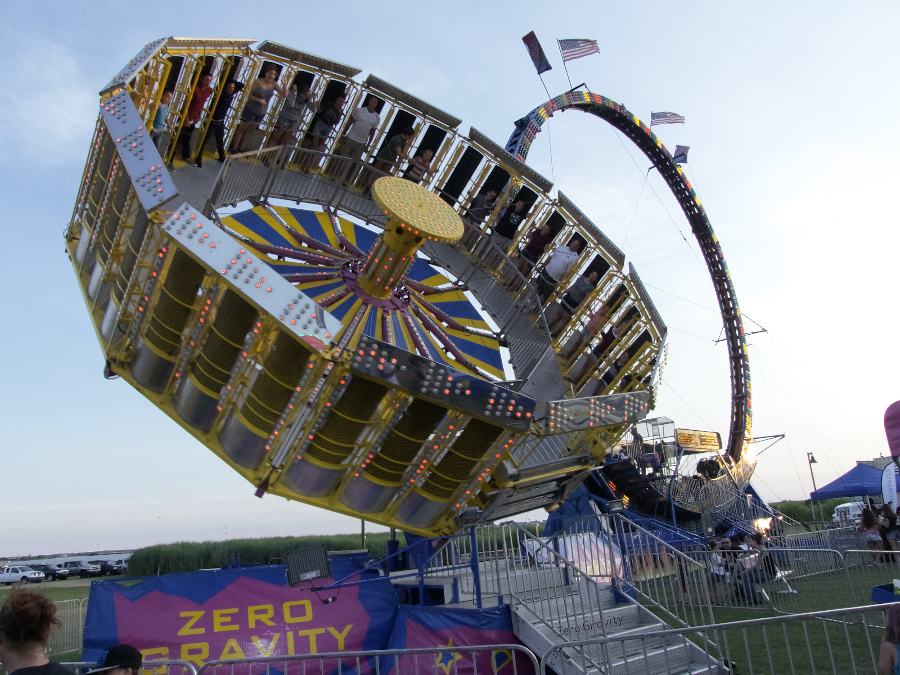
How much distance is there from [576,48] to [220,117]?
1166 centimetres

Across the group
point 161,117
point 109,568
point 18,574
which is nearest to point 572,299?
point 161,117

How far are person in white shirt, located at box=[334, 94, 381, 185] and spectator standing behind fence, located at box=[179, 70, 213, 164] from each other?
2.74 meters

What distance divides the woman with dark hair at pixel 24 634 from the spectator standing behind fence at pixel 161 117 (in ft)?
25.8

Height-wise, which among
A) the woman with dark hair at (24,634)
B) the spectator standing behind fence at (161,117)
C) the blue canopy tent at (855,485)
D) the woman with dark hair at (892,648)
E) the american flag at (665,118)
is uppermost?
the american flag at (665,118)

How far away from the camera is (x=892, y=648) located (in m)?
4.77

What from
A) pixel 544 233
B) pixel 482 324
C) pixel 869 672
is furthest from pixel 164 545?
pixel 869 672

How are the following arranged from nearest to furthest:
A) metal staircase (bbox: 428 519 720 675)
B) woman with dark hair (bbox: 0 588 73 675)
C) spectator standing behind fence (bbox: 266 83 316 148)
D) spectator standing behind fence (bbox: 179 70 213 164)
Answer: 1. woman with dark hair (bbox: 0 588 73 675)
2. metal staircase (bbox: 428 519 720 675)
3. spectator standing behind fence (bbox: 179 70 213 164)
4. spectator standing behind fence (bbox: 266 83 316 148)

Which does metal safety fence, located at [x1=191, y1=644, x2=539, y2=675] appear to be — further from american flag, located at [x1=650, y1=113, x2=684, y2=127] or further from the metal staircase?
american flag, located at [x1=650, y1=113, x2=684, y2=127]

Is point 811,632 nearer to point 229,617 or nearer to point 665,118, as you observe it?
point 229,617

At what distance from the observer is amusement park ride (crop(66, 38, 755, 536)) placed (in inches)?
299

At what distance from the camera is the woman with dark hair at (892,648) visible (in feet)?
15.6

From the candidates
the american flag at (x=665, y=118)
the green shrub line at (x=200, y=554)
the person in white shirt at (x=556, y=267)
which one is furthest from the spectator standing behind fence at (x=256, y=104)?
the green shrub line at (x=200, y=554)

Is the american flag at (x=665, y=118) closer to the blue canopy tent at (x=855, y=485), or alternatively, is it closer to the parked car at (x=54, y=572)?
the blue canopy tent at (x=855, y=485)

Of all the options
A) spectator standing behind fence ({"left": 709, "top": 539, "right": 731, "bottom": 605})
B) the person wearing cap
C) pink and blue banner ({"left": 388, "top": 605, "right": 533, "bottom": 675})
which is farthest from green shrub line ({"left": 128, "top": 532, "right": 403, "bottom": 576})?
the person wearing cap
